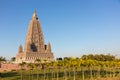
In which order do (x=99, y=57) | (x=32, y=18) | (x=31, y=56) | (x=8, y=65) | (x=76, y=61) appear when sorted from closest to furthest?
(x=76, y=61), (x=8, y=65), (x=99, y=57), (x=31, y=56), (x=32, y=18)

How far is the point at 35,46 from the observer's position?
382ft

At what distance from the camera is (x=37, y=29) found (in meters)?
117

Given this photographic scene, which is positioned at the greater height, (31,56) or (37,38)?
(37,38)

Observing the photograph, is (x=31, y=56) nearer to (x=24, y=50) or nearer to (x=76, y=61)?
(x=24, y=50)

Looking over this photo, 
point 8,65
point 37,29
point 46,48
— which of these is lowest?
point 8,65

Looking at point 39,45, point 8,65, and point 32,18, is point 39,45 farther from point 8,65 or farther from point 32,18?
point 8,65

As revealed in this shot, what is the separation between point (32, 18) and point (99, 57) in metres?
45.8

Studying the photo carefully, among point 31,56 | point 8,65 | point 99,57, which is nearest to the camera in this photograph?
point 8,65

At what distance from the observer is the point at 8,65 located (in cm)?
7919

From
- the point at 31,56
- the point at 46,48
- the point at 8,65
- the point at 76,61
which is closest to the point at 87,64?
the point at 76,61

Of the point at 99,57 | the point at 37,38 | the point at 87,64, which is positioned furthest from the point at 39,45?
the point at 87,64

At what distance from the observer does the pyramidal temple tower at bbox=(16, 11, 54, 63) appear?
113 meters

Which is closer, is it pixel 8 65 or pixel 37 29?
pixel 8 65

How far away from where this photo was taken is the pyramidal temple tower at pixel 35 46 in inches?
4444
